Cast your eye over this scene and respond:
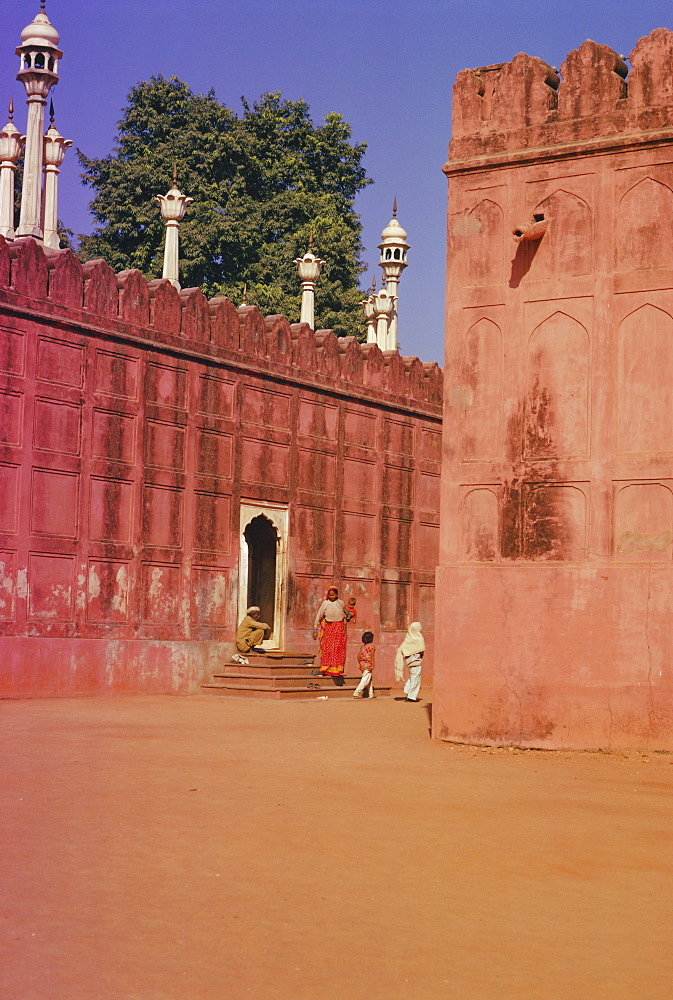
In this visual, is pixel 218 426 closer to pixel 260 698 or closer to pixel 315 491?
pixel 315 491

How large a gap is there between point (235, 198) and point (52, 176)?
13.8 metres

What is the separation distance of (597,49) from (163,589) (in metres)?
8.75

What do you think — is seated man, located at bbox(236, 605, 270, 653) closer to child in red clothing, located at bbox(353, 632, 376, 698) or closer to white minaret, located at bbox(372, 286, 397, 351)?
child in red clothing, located at bbox(353, 632, 376, 698)

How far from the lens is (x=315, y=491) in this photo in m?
20.0

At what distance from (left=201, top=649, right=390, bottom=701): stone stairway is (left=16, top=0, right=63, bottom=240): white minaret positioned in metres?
7.88

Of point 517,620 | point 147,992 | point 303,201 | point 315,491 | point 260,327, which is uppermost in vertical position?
point 303,201

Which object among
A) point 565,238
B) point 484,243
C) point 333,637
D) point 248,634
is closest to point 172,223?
point 248,634

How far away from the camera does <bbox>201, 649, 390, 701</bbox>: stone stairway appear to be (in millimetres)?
17578

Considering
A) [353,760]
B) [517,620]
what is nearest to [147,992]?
[353,760]

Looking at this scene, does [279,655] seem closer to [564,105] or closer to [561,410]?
[561,410]

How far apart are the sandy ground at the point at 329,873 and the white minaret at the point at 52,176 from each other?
1553cm

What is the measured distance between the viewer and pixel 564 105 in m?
11.9

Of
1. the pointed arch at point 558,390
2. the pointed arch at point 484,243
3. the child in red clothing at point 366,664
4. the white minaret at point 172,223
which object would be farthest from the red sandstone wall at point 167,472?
the pointed arch at point 558,390

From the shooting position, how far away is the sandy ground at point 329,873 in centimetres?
459
